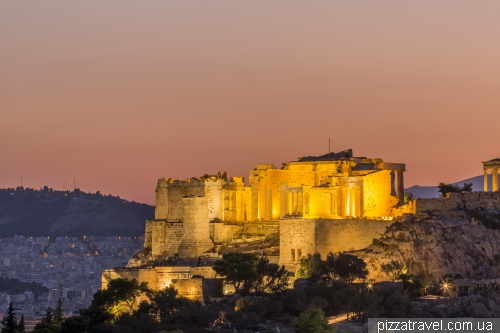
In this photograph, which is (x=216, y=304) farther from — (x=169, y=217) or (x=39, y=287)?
A: (x=39, y=287)

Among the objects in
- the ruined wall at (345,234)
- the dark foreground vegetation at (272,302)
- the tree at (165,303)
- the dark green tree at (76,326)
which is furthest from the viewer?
the ruined wall at (345,234)

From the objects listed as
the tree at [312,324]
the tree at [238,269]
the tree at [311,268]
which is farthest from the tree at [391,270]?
the tree at [312,324]

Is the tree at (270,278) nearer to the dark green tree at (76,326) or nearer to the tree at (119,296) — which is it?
the tree at (119,296)

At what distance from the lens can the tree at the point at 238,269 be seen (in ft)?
294

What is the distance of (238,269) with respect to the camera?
8988 centimetres

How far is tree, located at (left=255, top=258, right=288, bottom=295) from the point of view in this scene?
89.3 metres

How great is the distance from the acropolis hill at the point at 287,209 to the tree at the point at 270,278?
337cm

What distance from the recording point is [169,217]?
103188mm

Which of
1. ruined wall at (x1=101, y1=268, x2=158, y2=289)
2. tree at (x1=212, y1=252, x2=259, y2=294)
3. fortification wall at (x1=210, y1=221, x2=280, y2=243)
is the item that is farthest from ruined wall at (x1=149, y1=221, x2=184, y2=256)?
tree at (x1=212, y1=252, x2=259, y2=294)

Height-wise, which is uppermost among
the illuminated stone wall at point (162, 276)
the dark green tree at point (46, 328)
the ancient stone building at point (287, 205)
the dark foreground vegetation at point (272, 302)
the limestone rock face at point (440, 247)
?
the ancient stone building at point (287, 205)

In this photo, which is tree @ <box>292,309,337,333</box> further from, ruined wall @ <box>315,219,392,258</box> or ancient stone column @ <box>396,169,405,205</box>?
ancient stone column @ <box>396,169,405,205</box>

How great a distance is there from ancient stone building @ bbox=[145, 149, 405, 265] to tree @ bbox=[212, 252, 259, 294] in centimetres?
435

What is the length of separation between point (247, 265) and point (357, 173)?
44.4ft

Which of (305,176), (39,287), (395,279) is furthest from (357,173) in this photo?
(39,287)
